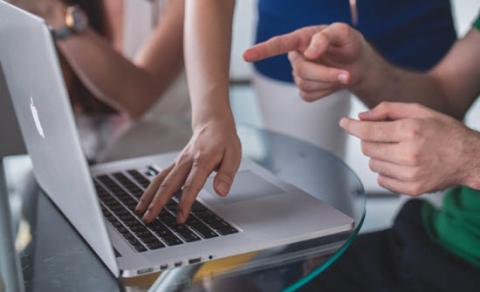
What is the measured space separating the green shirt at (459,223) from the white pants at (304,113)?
61cm

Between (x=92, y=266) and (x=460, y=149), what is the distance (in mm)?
506

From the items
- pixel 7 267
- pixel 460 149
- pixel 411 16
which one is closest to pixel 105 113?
pixel 411 16

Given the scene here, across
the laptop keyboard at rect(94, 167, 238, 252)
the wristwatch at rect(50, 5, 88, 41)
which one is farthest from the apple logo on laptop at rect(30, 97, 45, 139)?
the wristwatch at rect(50, 5, 88, 41)

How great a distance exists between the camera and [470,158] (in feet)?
3.67

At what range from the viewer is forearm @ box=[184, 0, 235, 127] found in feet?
4.16

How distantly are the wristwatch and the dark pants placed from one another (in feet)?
2.52

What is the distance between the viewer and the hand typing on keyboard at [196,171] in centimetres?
108

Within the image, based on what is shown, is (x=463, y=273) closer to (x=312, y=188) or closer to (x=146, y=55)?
(x=312, y=188)

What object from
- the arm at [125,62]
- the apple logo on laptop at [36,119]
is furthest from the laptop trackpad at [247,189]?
the arm at [125,62]

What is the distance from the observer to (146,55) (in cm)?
186

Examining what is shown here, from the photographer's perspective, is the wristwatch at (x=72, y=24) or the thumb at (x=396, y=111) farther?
the wristwatch at (x=72, y=24)

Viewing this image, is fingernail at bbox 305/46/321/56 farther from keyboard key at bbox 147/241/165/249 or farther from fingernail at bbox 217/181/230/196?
keyboard key at bbox 147/241/165/249

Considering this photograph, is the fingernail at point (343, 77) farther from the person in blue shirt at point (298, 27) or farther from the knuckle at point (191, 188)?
the knuckle at point (191, 188)

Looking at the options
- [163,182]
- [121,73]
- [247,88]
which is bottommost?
[247,88]
